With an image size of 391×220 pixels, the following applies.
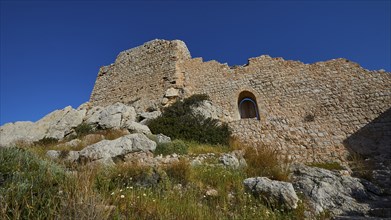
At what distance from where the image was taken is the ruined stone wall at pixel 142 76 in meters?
14.4

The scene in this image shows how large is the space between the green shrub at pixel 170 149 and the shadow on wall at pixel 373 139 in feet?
22.6

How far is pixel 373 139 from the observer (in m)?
10.2

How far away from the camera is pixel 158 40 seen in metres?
16.1

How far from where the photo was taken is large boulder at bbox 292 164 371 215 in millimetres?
4859

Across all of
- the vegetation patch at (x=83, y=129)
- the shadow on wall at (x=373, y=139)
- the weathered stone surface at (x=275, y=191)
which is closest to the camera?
the weathered stone surface at (x=275, y=191)

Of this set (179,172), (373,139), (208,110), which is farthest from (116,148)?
(373,139)

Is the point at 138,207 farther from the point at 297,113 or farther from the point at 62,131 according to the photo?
Result: the point at 62,131

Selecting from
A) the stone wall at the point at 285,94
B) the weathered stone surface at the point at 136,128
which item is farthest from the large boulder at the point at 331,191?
the weathered stone surface at the point at 136,128

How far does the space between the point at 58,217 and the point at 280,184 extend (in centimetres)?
375

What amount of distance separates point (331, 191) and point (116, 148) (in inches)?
226

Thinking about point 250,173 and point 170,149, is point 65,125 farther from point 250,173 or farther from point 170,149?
point 250,173

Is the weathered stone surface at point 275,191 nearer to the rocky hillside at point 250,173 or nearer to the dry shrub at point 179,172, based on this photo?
the rocky hillside at point 250,173

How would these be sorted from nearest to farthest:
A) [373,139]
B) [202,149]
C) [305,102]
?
[202,149], [373,139], [305,102]

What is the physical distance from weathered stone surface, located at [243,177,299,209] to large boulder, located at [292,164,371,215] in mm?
543
